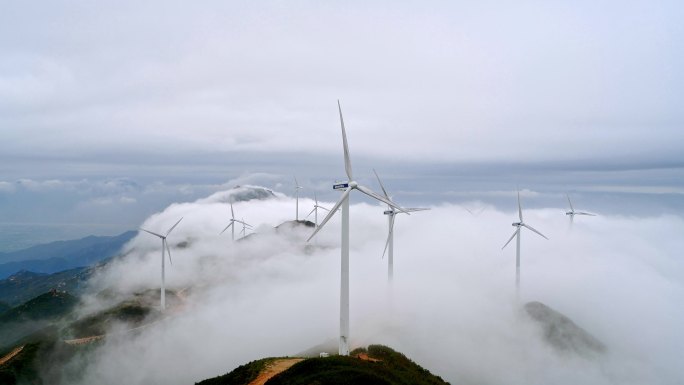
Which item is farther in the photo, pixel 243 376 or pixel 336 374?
pixel 243 376

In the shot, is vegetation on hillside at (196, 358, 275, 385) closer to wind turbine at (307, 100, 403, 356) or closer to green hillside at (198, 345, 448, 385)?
green hillside at (198, 345, 448, 385)

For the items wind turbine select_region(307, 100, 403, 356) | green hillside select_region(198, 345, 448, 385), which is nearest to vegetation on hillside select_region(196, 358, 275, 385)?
green hillside select_region(198, 345, 448, 385)

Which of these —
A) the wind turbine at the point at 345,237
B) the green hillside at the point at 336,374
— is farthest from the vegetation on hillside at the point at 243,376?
the wind turbine at the point at 345,237

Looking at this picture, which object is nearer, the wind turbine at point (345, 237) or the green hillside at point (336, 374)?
the green hillside at point (336, 374)

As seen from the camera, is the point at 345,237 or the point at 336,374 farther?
the point at 345,237

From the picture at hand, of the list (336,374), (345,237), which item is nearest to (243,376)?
(336,374)

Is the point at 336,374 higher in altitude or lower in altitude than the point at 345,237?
lower

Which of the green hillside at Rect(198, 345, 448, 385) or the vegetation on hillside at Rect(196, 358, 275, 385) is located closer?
the green hillside at Rect(198, 345, 448, 385)

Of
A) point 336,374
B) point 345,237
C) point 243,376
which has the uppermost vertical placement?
point 345,237

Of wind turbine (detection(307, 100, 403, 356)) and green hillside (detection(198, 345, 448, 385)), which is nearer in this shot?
green hillside (detection(198, 345, 448, 385))

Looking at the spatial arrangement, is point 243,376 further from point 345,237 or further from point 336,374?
point 345,237

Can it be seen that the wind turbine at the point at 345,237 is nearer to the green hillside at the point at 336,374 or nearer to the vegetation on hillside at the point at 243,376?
the green hillside at the point at 336,374

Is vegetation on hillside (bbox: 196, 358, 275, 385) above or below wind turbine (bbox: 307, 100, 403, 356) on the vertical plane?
below
